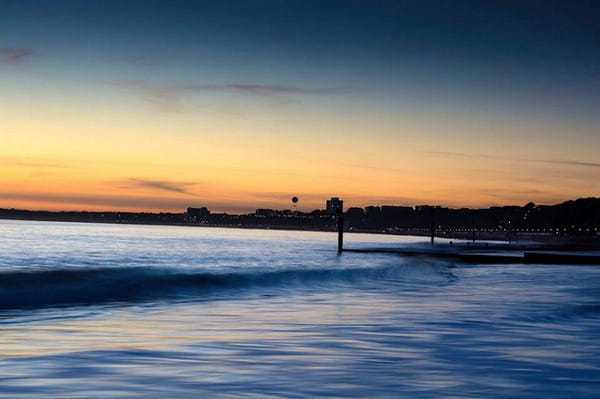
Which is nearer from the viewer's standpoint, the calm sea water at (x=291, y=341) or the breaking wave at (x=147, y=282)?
the calm sea water at (x=291, y=341)

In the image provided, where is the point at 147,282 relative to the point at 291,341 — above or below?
below

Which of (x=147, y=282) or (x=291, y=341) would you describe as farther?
(x=147, y=282)

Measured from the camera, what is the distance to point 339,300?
889 inches

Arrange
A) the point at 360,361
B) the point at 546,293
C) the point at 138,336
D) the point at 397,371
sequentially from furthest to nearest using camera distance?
the point at 546,293 < the point at 138,336 < the point at 360,361 < the point at 397,371

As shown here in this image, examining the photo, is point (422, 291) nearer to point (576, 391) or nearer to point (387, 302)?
point (387, 302)

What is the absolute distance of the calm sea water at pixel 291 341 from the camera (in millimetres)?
8383

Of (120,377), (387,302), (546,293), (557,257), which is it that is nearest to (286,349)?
(120,377)

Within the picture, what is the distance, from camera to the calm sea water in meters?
8.38

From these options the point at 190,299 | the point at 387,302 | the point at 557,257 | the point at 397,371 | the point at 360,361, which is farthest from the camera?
the point at 557,257

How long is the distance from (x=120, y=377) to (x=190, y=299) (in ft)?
49.1

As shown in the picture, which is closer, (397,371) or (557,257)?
(397,371)

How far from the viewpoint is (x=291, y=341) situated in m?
12.4

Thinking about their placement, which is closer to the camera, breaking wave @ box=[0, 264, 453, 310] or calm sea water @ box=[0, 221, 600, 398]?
calm sea water @ box=[0, 221, 600, 398]

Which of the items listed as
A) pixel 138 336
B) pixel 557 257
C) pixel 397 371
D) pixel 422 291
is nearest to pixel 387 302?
pixel 422 291
